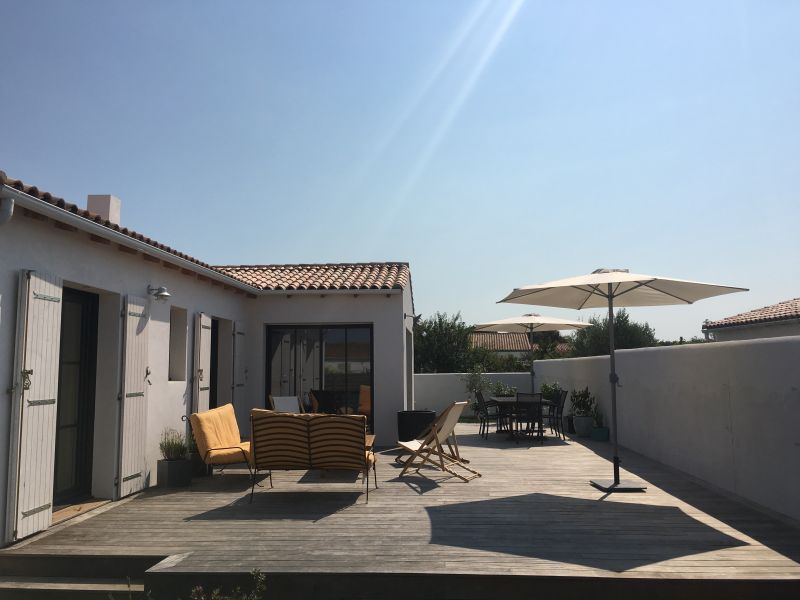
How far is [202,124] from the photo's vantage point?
Answer: 369 inches

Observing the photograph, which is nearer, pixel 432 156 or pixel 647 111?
pixel 647 111

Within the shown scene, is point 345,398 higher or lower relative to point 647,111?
lower

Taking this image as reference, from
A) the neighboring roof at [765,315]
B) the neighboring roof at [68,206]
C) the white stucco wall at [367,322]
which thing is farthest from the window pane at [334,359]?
the neighboring roof at [765,315]

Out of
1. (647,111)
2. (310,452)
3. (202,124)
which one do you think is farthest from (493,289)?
(310,452)

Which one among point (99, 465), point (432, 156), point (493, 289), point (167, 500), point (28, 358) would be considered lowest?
point (167, 500)

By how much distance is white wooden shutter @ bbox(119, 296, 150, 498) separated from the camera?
5.93m

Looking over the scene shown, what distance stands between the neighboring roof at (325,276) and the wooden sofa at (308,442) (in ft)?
13.6

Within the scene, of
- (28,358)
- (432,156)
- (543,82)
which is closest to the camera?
(28,358)

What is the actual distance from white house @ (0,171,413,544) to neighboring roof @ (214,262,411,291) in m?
0.06

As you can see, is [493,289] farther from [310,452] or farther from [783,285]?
[310,452]

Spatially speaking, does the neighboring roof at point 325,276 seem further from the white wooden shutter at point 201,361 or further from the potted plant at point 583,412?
the potted plant at point 583,412

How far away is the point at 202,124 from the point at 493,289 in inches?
406

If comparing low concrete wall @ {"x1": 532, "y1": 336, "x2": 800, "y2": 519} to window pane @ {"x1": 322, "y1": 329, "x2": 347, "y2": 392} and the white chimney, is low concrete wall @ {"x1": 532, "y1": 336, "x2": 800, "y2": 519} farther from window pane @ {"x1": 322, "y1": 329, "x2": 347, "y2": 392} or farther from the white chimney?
the white chimney

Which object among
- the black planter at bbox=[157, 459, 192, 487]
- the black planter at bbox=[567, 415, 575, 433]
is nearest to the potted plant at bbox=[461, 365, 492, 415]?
the black planter at bbox=[567, 415, 575, 433]
